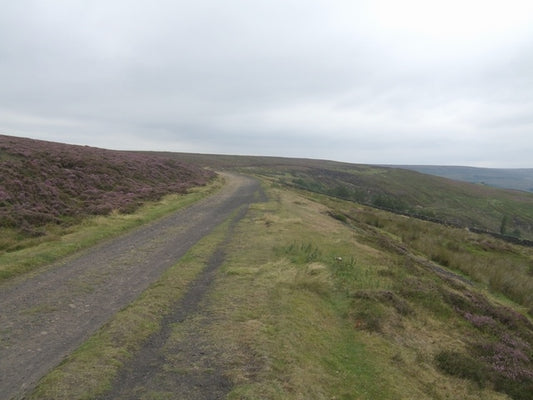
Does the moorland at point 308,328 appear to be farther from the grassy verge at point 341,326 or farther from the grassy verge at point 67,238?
the grassy verge at point 67,238

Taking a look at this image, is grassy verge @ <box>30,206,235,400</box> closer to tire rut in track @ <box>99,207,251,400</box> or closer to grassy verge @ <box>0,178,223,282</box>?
tire rut in track @ <box>99,207,251,400</box>

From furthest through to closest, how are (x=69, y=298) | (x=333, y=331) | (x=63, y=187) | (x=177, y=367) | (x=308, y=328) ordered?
(x=63, y=187), (x=69, y=298), (x=333, y=331), (x=308, y=328), (x=177, y=367)

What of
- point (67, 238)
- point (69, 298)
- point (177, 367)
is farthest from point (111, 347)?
point (67, 238)

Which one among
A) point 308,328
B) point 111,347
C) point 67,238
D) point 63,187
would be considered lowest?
point 308,328

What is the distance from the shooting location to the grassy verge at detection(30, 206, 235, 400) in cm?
595

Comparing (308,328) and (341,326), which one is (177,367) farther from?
(341,326)

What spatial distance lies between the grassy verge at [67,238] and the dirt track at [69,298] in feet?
2.64

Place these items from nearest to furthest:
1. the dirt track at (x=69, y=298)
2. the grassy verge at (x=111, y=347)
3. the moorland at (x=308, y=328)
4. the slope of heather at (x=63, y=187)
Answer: the grassy verge at (x=111, y=347)
the moorland at (x=308, y=328)
the dirt track at (x=69, y=298)
the slope of heather at (x=63, y=187)

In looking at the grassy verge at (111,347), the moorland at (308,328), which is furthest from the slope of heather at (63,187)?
the grassy verge at (111,347)

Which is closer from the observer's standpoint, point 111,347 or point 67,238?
point 111,347

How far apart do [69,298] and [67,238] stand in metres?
7.94

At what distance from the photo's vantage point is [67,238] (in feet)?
54.7

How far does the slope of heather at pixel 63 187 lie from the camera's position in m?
20.1

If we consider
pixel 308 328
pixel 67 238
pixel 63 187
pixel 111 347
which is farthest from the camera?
pixel 63 187
